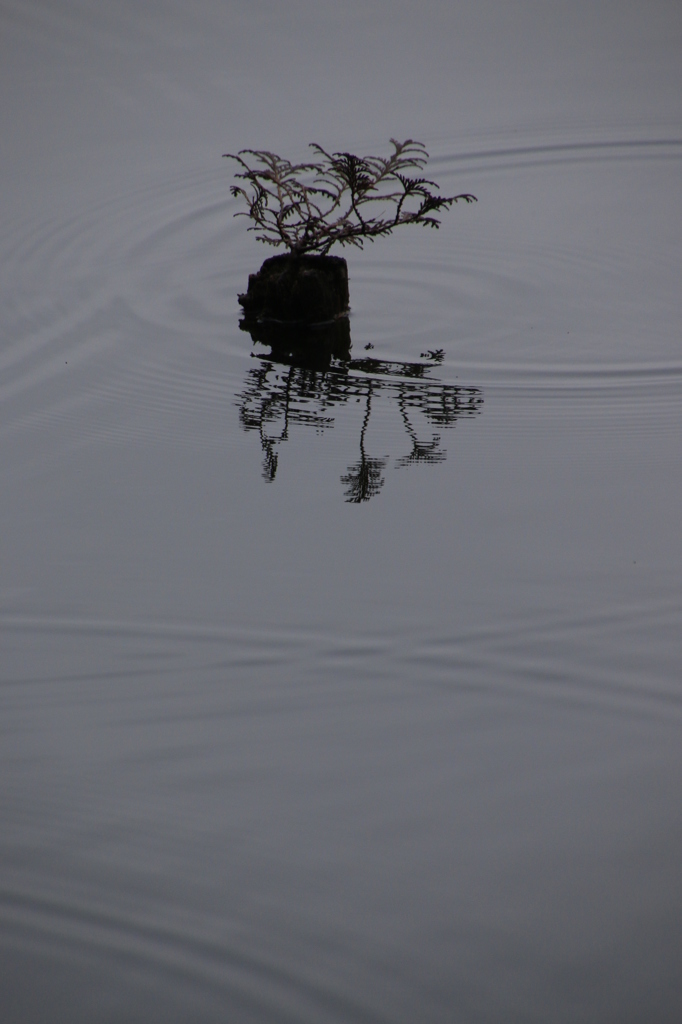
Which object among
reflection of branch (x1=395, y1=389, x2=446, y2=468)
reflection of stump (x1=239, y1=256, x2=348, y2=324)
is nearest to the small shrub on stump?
reflection of stump (x1=239, y1=256, x2=348, y2=324)

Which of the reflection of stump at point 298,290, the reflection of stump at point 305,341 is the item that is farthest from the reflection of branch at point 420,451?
the reflection of stump at point 298,290

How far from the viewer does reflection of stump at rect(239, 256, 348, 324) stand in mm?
2215

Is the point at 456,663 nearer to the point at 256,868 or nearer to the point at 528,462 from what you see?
the point at 256,868

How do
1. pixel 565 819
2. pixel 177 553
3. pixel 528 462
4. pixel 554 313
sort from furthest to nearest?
pixel 554 313 < pixel 528 462 < pixel 177 553 < pixel 565 819

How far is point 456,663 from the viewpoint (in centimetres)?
132

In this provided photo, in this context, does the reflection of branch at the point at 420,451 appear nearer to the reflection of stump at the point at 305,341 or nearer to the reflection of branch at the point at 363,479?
the reflection of branch at the point at 363,479

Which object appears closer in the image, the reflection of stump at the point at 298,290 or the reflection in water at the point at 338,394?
the reflection in water at the point at 338,394

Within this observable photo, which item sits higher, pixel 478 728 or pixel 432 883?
pixel 478 728

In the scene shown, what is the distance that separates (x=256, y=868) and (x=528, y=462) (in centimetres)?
88

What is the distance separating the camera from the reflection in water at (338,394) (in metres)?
1.75

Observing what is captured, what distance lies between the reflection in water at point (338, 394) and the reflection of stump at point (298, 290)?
41mm

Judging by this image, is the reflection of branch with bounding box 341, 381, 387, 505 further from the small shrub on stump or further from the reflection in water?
the small shrub on stump

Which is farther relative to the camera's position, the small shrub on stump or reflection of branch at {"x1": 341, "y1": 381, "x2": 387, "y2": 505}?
the small shrub on stump

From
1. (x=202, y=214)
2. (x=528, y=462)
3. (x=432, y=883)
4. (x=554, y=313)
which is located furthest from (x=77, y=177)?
(x=432, y=883)
